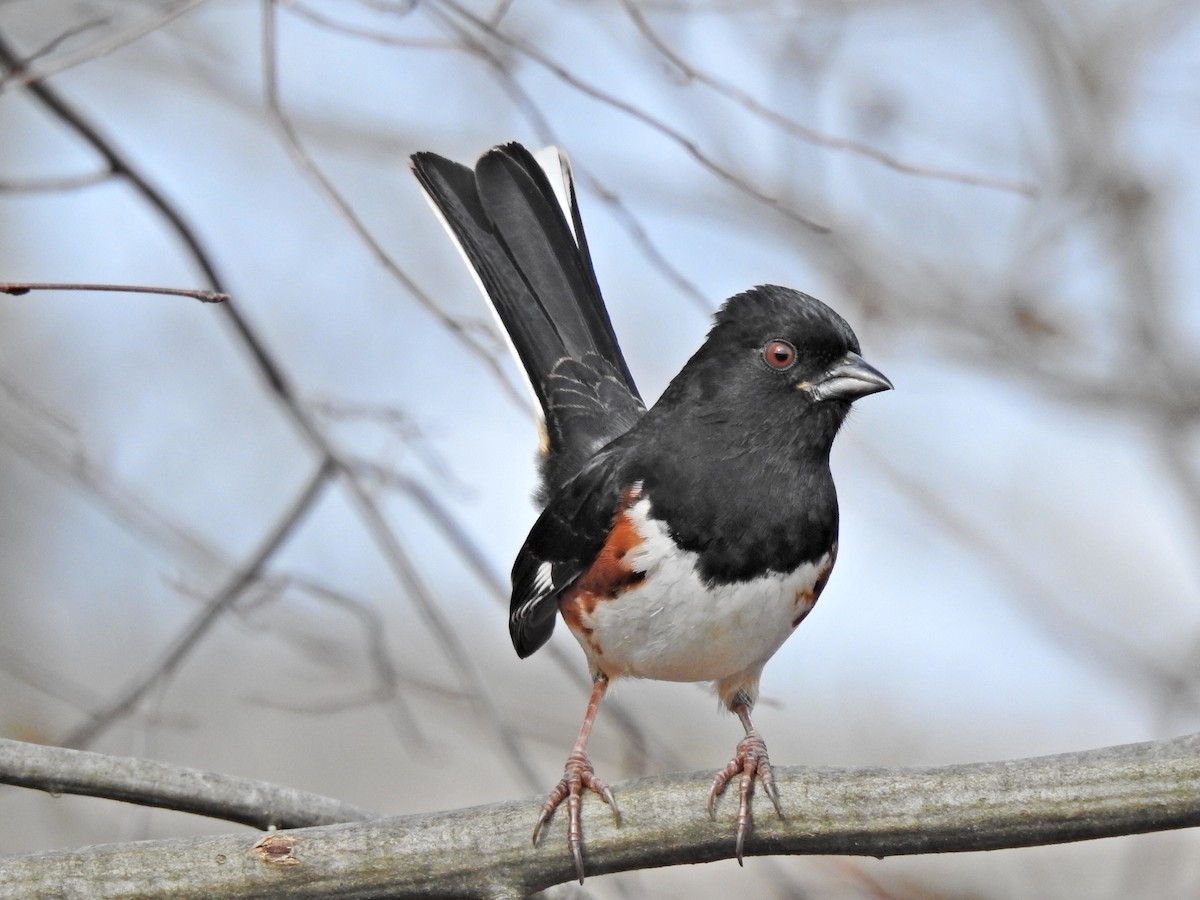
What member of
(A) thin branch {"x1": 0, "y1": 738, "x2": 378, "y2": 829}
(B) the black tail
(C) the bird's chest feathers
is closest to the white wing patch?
(B) the black tail

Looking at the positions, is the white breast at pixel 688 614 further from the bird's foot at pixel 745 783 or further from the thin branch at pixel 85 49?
the thin branch at pixel 85 49

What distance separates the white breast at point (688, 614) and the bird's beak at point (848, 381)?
0.32m

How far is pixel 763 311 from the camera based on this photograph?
2551 mm

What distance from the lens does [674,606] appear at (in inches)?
94.0

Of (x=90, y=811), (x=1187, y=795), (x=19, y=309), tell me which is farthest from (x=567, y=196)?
(x=19, y=309)

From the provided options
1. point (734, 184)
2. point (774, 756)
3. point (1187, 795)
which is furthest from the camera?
point (774, 756)

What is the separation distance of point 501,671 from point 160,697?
403cm

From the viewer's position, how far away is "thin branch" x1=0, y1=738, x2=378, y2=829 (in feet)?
6.31

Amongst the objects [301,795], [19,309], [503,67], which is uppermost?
[19,309]

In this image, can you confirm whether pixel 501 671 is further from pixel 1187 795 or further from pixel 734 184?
pixel 1187 795

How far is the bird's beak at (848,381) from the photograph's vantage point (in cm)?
244

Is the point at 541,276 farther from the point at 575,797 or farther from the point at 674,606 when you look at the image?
the point at 575,797

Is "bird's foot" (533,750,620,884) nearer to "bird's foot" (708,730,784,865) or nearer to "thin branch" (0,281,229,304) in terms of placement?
"bird's foot" (708,730,784,865)

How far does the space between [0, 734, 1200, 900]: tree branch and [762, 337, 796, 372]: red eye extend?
84 centimetres
